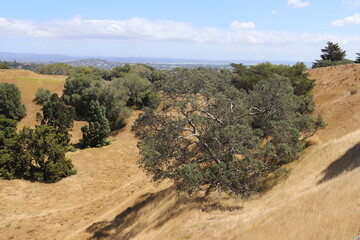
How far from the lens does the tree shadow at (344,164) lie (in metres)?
18.2

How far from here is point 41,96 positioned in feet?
180

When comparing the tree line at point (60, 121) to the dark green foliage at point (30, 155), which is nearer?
the dark green foliage at point (30, 155)

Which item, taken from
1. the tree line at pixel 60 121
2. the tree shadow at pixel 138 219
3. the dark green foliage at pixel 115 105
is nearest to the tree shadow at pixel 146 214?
the tree shadow at pixel 138 219

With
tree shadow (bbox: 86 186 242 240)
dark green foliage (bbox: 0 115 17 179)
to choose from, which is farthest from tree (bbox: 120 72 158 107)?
tree shadow (bbox: 86 186 242 240)

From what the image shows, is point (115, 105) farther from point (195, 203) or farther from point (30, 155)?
point (195, 203)

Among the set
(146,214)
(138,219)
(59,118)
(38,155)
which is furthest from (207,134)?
(59,118)

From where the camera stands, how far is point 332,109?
3306cm

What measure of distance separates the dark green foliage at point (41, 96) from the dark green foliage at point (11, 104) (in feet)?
15.1

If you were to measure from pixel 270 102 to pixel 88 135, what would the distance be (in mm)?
28576

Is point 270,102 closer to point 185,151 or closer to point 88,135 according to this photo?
point 185,151

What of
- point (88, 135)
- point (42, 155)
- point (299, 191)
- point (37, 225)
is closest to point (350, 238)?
point (299, 191)

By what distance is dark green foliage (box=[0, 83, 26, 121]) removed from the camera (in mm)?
47750

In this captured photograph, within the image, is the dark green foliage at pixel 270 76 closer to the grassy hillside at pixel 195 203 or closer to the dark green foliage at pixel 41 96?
the grassy hillside at pixel 195 203

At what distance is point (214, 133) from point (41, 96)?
157ft
